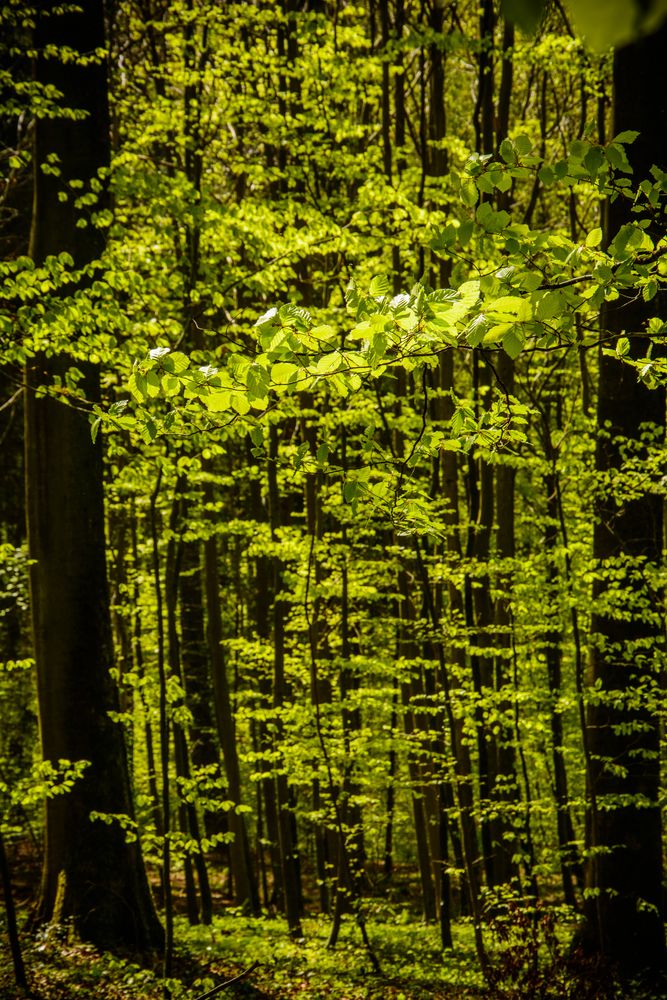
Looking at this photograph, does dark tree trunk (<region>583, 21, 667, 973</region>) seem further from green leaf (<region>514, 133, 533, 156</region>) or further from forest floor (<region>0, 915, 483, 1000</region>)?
green leaf (<region>514, 133, 533, 156</region>)

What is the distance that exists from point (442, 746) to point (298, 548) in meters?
4.41

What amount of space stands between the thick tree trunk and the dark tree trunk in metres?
4.13

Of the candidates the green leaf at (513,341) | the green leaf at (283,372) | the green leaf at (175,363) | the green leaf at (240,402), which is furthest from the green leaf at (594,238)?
the green leaf at (175,363)

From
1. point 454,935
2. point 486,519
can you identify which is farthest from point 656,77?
point 454,935

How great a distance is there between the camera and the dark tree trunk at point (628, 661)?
6.20m

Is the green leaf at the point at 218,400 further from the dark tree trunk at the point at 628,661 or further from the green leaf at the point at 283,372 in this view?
the dark tree trunk at the point at 628,661

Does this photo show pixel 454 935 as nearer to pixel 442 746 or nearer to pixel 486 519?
pixel 442 746

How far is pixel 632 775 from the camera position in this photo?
251 inches

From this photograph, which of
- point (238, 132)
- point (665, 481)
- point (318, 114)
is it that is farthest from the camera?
point (238, 132)

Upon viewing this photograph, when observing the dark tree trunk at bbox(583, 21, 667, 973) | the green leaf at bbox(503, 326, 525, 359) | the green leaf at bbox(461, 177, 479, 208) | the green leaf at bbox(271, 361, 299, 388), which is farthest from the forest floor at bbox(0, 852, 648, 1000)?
the green leaf at bbox(461, 177, 479, 208)

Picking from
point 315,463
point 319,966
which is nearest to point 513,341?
point 315,463

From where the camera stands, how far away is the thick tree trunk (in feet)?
21.5

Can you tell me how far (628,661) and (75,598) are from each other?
4.88m

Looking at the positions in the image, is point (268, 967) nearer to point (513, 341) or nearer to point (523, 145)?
point (513, 341)
